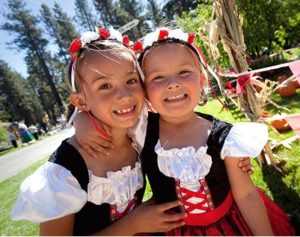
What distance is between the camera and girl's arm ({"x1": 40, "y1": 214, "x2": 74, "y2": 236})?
1557 mm

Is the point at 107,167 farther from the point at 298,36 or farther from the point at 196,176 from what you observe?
the point at 298,36

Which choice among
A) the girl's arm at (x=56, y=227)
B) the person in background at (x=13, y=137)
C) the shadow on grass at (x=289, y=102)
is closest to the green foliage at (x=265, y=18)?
the shadow on grass at (x=289, y=102)

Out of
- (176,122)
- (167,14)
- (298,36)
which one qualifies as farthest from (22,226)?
(167,14)

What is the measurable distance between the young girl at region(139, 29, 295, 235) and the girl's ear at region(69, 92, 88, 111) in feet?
1.26

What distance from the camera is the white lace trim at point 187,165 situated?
168 centimetres

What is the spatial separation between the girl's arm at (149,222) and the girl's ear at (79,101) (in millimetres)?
676

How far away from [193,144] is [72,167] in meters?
0.67

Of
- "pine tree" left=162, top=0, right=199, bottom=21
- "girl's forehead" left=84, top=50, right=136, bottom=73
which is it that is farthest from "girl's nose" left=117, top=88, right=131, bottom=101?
"pine tree" left=162, top=0, right=199, bottom=21

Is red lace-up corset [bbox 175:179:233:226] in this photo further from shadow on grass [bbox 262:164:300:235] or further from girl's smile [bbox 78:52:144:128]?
shadow on grass [bbox 262:164:300:235]

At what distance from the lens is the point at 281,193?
8.55 feet

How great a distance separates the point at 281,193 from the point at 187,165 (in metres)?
1.33

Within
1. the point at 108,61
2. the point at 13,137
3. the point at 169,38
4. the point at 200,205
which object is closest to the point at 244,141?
the point at 200,205

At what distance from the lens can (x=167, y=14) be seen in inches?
1479

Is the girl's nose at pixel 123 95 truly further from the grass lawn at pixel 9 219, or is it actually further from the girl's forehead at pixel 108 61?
the grass lawn at pixel 9 219
